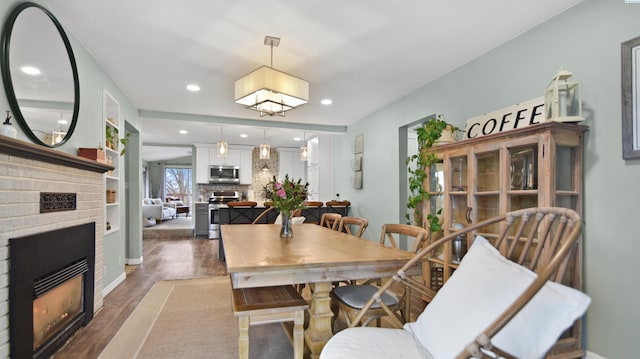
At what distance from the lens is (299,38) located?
2.60 m

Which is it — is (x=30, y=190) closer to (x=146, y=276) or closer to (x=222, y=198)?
(x=146, y=276)

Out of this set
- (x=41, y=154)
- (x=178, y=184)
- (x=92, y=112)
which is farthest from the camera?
(x=178, y=184)

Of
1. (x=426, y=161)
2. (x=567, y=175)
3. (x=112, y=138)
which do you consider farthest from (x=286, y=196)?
(x=112, y=138)

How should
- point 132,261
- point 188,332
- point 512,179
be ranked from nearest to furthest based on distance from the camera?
1. point 512,179
2. point 188,332
3. point 132,261

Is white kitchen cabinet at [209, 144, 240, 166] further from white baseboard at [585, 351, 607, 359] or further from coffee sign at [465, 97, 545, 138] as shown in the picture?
white baseboard at [585, 351, 607, 359]

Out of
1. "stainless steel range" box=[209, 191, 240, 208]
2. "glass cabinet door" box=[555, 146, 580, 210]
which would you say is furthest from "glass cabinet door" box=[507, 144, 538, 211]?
"stainless steel range" box=[209, 191, 240, 208]

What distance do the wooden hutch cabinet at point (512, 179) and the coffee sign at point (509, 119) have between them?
0.30 metres

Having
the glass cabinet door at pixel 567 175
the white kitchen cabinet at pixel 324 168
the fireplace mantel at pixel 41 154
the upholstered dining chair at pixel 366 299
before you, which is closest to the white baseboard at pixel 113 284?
the fireplace mantel at pixel 41 154

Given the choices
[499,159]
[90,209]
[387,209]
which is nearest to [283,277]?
[499,159]

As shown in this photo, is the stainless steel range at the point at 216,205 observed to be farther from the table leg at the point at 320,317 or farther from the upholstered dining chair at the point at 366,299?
the table leg at the point at 320,317

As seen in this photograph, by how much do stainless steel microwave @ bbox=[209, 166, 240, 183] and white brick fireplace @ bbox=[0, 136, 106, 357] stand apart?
5483 millimetres

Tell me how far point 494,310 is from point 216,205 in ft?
22.1

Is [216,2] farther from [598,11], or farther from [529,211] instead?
[598,11]

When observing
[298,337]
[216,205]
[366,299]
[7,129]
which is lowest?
[298,337]
